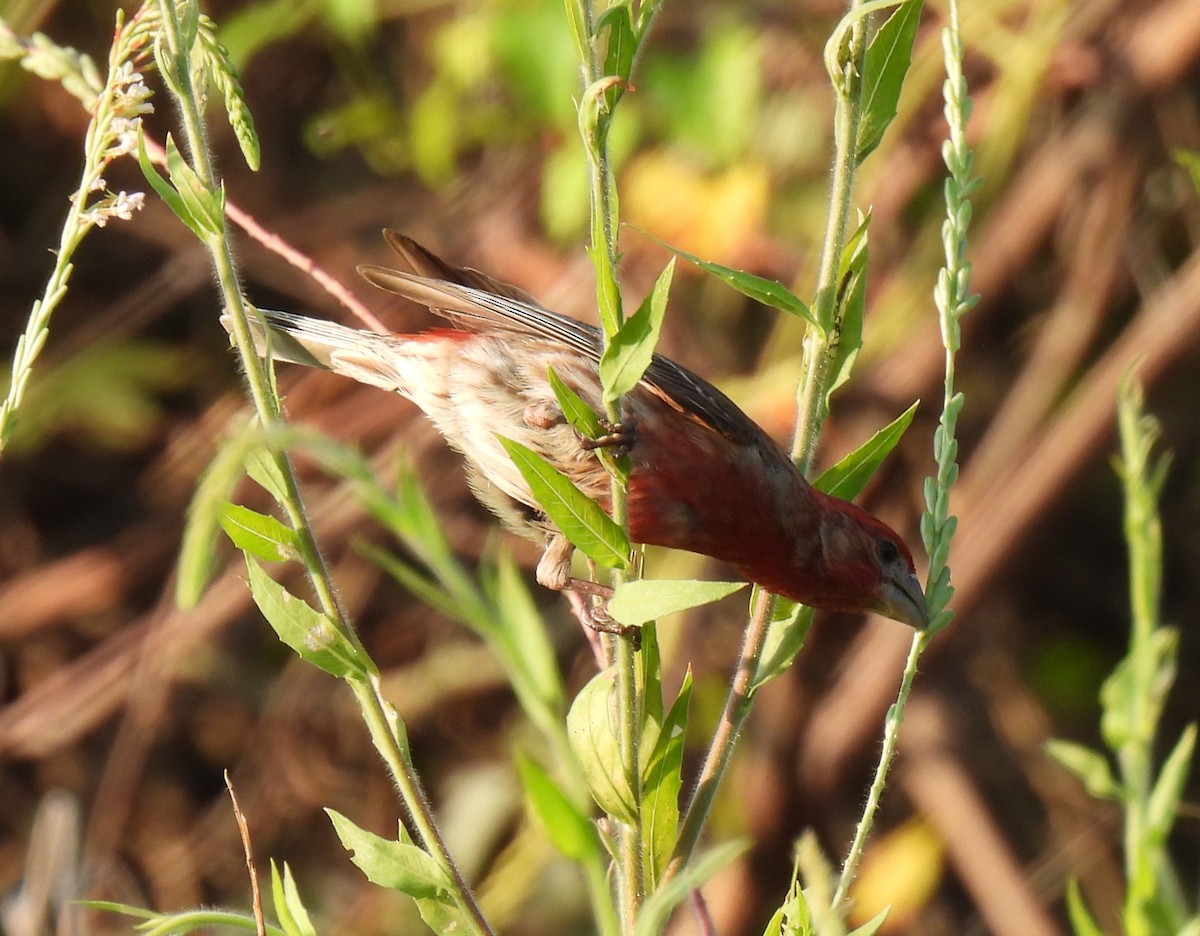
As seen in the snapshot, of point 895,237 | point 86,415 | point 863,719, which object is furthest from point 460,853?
point 895,237

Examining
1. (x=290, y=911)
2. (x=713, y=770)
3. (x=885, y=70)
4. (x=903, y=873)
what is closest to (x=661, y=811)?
(x=713, y=770)

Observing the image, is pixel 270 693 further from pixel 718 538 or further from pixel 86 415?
pixel 718 538

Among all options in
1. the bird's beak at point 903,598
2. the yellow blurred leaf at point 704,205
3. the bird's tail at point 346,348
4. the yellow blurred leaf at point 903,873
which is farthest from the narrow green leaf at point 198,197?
the yellow blurred leaf at point 903,873

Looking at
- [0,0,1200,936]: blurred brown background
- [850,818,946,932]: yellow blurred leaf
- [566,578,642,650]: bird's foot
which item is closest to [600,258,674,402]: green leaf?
[566,578,642,650]: bird's foot

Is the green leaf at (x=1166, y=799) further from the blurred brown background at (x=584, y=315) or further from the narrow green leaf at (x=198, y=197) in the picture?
the blurred brown background at (x=584, y=315)

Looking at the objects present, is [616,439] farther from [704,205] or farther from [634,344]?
[704,205]

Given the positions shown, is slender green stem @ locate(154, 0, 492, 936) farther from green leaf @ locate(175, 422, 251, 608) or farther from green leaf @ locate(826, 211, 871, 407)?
green leaf @ locate(826, 211, 871, 407)
